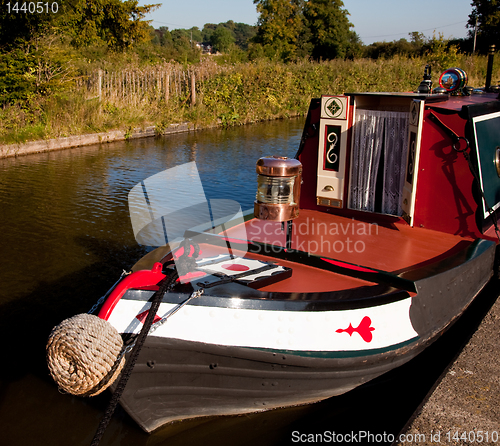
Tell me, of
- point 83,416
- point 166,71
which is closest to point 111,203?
point 83,416

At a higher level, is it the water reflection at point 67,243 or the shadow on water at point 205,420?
A: the water reflection at point 67,243

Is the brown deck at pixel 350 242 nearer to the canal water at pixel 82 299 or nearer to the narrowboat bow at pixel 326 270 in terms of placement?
the narrowboat bow at pixel 326 270

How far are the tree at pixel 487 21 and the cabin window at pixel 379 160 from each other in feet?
162

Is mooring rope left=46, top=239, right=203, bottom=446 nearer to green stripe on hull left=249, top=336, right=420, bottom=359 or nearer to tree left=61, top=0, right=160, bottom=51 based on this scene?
green stripe on hull left=249, top=336, right=420, bottom=359

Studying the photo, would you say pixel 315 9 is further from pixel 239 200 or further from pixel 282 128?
pixel 239 200

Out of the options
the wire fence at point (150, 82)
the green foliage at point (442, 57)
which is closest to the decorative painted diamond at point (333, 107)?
the wire fence at point (150, 82)

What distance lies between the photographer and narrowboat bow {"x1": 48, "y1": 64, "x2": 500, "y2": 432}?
3031 millimetres

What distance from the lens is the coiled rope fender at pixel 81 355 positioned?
258 cm

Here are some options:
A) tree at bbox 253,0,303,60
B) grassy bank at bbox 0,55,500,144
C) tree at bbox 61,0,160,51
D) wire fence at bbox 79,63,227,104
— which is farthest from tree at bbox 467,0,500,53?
wire fence at bbox 79,63,227,104

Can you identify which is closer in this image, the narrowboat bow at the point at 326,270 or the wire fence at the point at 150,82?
the narrowboat bow at the point at 326,270

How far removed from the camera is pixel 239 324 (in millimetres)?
3033

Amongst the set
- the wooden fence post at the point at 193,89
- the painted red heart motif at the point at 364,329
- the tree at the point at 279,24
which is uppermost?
the tree at the point at 279,24

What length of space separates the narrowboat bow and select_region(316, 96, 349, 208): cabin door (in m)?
0.01

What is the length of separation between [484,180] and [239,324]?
3205 millimetres
